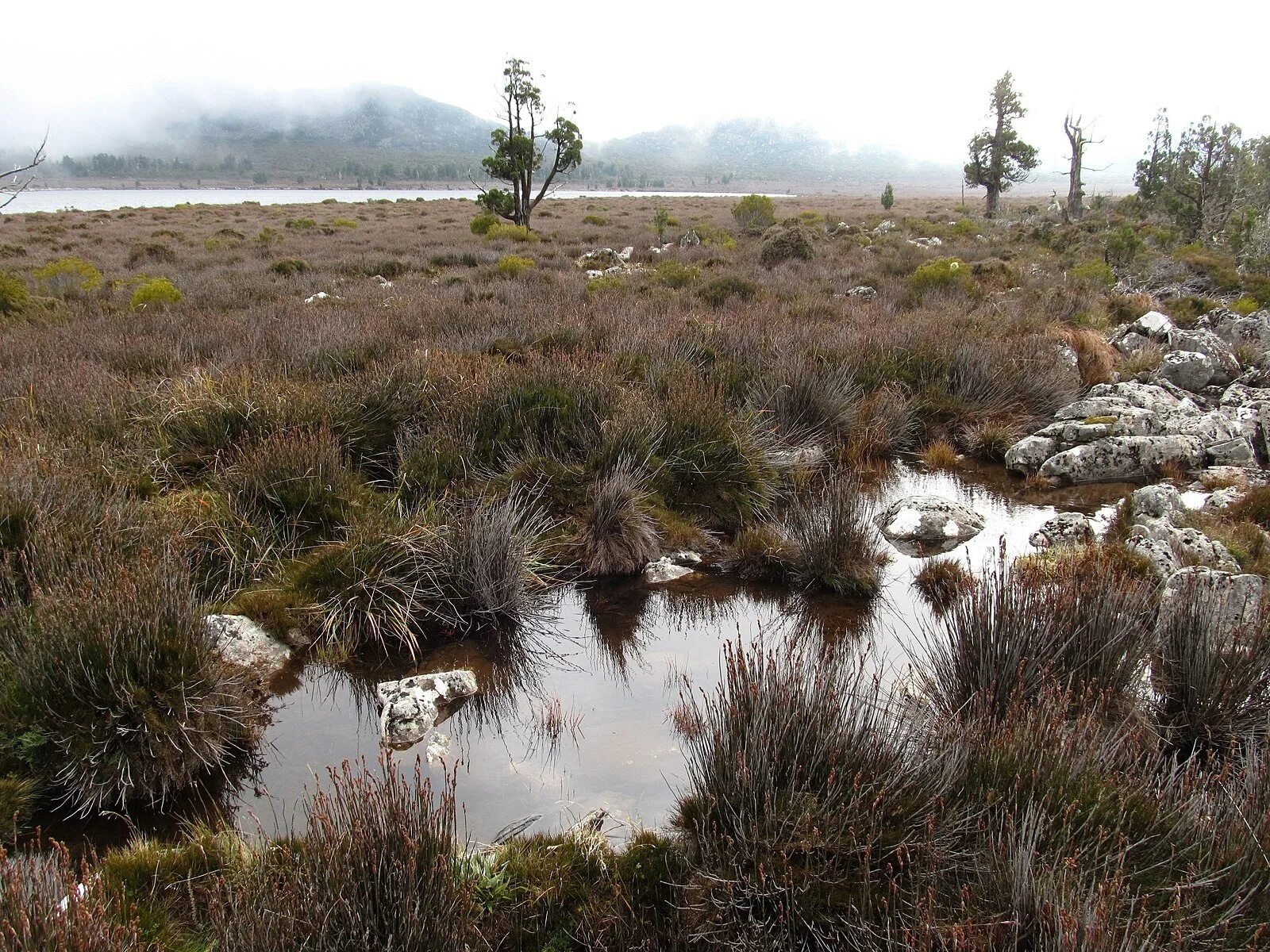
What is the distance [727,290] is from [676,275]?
63.8 inches

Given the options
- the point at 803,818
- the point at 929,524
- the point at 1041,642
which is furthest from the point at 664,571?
the point at 803,818

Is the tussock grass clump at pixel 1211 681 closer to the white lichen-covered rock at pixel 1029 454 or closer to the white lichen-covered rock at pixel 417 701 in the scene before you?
the white lichen-covered rock at pixel 417 701

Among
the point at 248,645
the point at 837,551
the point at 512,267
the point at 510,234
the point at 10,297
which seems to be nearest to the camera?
the point at 248,645

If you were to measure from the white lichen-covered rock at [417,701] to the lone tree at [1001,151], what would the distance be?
36923 millimetres

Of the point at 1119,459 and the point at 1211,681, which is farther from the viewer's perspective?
the point at 1119,459

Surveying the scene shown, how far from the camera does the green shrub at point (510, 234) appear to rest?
22.5m

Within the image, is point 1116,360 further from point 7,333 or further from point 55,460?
point 7,333

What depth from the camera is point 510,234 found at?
74.7 ft

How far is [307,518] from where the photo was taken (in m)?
5.43

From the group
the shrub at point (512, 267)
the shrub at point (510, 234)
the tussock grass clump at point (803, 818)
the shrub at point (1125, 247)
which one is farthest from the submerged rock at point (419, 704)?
the shrub at point (510, 234)

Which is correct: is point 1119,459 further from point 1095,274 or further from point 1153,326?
point 1095,274

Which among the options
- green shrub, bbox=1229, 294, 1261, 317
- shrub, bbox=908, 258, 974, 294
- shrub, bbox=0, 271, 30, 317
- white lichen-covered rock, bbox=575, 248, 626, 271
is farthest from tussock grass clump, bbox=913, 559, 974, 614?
white lichen-covered rock, bbox=575, 248, 626, 271

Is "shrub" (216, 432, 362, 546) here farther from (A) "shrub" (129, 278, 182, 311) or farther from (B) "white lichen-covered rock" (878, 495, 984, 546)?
(A) "shrub" (129, 278, 182, 311)

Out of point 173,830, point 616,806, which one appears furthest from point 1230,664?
point 173,830
